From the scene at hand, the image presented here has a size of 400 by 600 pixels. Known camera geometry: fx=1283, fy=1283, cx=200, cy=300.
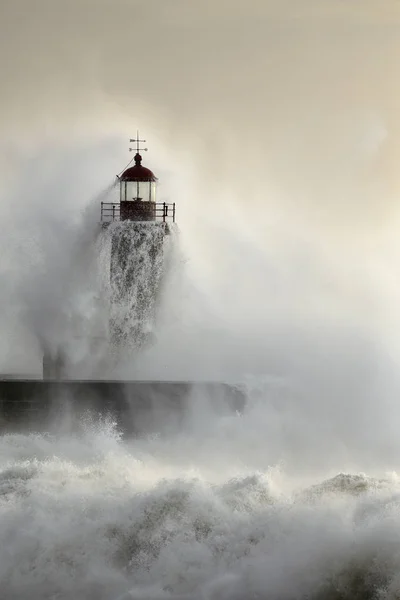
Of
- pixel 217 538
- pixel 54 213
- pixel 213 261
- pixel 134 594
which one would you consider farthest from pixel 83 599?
pixel 213 261

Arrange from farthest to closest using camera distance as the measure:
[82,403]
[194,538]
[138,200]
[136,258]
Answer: [138,200], [136,258], [82,403], [194,538]

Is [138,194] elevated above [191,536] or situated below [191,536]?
above

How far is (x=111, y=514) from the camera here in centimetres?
1267

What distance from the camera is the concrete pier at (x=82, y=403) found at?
56.2ft

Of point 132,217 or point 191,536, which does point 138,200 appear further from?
point 191,536

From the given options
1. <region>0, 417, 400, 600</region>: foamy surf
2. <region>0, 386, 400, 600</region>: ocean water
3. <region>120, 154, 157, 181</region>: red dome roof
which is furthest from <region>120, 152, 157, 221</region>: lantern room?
<region>0, 417, 400, 600</region>: foamy surf

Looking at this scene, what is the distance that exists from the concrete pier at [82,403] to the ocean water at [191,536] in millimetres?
2193

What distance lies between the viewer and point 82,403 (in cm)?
1716

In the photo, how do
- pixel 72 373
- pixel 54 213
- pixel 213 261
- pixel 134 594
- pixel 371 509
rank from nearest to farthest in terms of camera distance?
pixel 134 594
pixel 371 509
pixel 72 373
pixel 54 213
pixel 213 261

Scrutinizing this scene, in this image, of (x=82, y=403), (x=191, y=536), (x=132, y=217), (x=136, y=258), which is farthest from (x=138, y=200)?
(x=191, y=536)

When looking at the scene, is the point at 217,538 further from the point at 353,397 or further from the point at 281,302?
the point at 281,302

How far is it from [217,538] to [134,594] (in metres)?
1.08

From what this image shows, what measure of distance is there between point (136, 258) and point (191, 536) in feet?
24.0

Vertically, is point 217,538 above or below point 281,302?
below
